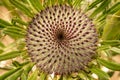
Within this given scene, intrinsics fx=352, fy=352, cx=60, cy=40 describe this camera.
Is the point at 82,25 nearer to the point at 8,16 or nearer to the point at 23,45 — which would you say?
the point at 23,45

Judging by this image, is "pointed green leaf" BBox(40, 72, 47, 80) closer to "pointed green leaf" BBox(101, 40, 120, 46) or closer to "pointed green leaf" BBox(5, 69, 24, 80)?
"pointed green leaf" BBox(5, 69, 24, 80)

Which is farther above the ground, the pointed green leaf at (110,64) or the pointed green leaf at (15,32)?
the pointed green leaf at (15,32)

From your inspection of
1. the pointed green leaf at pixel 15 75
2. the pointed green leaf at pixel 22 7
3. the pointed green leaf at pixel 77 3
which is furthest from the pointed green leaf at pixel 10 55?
the pointed green leaf at pixel 77 3

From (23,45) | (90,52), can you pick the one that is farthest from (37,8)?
(90,52)

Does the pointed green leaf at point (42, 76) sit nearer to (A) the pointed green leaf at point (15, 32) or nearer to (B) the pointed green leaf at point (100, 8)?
(A) the pointed green leaf at point (15, 32)

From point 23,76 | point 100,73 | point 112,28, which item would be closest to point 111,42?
point 112,28

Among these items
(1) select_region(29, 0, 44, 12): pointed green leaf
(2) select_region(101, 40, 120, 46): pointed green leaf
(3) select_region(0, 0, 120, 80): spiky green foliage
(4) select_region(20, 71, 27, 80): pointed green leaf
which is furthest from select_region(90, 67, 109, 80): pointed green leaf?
(1) select_region(29, 0, 44, 12): pointed green leaf
